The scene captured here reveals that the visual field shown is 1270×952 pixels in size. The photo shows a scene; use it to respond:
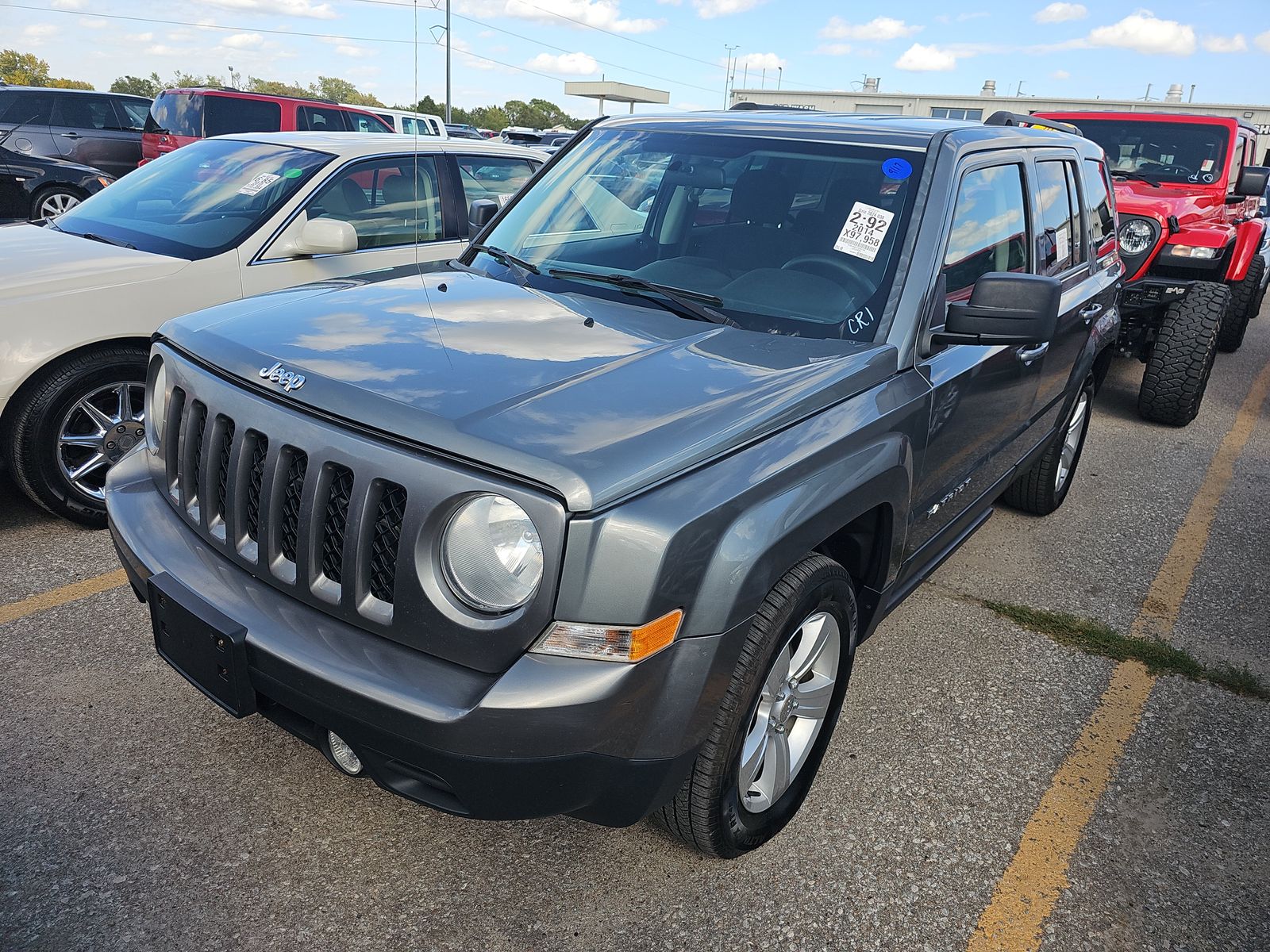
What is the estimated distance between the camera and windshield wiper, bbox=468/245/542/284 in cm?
305

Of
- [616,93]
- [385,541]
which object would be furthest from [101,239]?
[616,93]

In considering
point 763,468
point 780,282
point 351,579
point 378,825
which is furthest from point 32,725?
point 780,282

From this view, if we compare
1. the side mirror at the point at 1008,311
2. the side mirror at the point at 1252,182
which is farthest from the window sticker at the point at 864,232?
the side mirror at the point at 1252,182

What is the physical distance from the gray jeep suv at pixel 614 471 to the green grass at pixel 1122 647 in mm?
870

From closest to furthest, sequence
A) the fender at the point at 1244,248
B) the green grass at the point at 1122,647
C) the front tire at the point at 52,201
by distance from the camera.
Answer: the green grass at the point at 1122,647 → the fender at the point at 1244,248 → the front tire at the point at 52,201

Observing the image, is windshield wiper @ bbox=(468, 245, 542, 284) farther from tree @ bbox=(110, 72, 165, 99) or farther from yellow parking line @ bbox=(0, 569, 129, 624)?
tree @ bbox=(110, 72, 165, 99)

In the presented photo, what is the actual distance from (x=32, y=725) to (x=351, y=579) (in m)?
1.53

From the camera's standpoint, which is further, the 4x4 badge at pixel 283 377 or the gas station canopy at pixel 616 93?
the gas station canopy at pixel 616 93

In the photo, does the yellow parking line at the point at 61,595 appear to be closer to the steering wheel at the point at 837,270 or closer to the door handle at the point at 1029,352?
the steering wheel at the point at 837,270

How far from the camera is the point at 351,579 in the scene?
75.0 inches

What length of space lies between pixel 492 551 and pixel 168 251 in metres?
3.27

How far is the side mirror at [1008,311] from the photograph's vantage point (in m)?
2.55

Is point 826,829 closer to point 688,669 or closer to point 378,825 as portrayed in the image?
point 688,669

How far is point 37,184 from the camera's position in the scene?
11117mm
